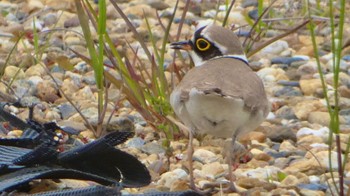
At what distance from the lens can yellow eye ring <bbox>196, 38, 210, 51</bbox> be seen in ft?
18.9

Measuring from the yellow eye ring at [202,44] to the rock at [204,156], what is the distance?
586mm

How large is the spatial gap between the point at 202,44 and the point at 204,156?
64cm

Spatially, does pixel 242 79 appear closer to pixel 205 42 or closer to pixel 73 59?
pixel 205 42

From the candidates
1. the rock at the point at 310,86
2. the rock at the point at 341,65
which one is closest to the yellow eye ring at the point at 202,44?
the rock at the point at 310,86

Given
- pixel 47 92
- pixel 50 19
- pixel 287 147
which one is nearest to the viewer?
pixel 287 147

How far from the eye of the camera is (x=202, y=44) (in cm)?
579

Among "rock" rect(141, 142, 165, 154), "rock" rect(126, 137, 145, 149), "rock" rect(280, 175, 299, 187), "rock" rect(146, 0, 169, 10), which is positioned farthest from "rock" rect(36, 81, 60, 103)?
"rock" rect(146, 0, 169, 10)

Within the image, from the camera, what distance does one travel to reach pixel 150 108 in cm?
618

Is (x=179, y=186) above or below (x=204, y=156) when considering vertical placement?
above

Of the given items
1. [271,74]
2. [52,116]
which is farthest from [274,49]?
[52,116]

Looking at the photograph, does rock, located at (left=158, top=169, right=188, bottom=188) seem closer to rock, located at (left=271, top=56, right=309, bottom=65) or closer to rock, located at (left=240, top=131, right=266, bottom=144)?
rock, located at (left=240, top=131, right=266, bottom=144)

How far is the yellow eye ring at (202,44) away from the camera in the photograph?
5.77m

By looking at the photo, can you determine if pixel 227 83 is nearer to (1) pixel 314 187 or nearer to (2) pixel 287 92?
(1) pixel 314 187

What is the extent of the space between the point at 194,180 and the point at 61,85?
209 centimetres
